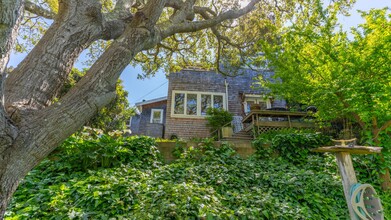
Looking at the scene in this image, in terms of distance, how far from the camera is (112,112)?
340 inches

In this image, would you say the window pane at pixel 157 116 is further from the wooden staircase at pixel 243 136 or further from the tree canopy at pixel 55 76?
the tree canopy at pixel 55 76

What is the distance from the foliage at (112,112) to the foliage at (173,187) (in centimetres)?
375

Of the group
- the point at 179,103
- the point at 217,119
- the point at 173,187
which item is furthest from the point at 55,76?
the point at 179,103

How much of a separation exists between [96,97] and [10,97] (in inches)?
26.0

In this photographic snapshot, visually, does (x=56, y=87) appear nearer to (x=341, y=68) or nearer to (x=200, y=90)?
(x=341, y=68)

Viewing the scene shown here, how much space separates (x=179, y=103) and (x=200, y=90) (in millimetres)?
1404

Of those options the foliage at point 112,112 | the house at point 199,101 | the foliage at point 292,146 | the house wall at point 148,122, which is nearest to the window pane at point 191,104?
the house at point 199,101

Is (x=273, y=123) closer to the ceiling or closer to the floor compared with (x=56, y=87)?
closer to the ceiling

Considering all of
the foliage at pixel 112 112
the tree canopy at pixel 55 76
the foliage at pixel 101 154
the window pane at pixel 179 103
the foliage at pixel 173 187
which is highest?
the window pane at pixel 179 103

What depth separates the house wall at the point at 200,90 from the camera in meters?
10.7

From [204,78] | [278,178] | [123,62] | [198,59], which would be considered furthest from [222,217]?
[204,78]

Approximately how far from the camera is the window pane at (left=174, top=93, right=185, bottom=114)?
11166mm

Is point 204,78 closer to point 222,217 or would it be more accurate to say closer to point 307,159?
point 307,159

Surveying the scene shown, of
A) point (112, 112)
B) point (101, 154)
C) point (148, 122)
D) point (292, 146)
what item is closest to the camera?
point (101, 154)
